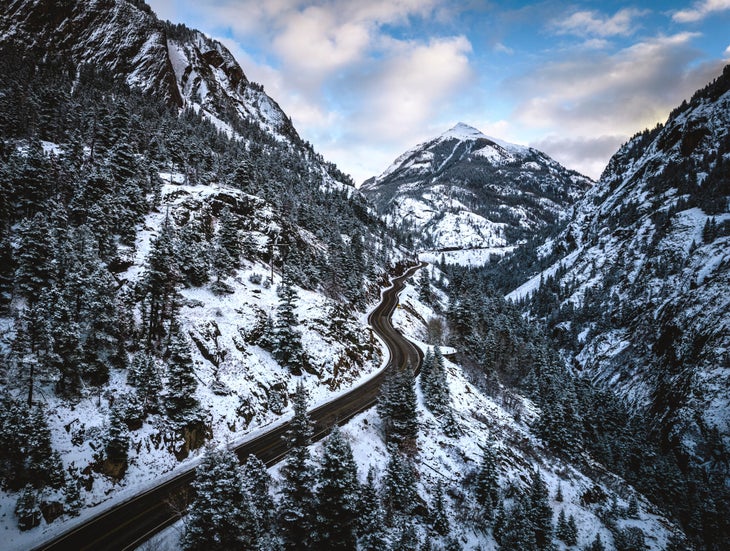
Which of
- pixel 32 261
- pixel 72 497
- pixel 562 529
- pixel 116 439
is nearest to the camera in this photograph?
pixel 72 497

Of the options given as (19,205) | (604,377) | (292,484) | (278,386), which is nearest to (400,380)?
(278,386)

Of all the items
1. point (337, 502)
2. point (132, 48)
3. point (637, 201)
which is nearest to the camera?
point (337, 502)

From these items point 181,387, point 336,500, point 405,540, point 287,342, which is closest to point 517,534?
point 405,540

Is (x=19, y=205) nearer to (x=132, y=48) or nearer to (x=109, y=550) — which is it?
(x=109, y=550)

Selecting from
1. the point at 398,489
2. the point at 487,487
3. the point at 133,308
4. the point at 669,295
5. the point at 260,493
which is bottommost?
the point at 487,487

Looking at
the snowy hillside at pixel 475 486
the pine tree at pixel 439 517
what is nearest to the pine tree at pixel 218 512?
the snowy hillside at pixel 475 486

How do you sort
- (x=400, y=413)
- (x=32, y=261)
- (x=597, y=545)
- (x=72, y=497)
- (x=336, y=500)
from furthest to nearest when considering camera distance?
(x=400, y=413)
(x=597, y=545)
(x=32, y=261)
(x=336, y=500)
(x=72, y=497)

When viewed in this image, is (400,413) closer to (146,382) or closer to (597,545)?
(146,382)
